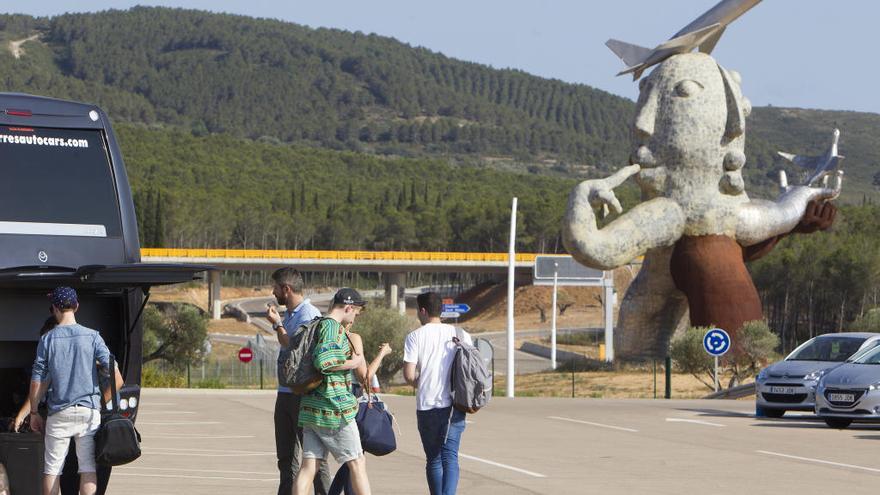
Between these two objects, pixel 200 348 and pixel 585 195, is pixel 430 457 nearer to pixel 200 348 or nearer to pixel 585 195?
pixel 585 195

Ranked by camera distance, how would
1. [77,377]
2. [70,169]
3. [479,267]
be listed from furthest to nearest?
[479,267] → [70,169] → [77,377]

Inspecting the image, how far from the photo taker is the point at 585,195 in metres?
42.6

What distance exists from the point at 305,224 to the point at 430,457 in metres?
129

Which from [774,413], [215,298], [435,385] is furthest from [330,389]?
[215,298]

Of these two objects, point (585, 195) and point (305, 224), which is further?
point (305, 224)

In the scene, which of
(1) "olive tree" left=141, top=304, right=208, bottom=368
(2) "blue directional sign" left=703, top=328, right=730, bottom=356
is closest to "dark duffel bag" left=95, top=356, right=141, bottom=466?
(2) "blue directional sign" left=703, top=328, right=730, bottom=356

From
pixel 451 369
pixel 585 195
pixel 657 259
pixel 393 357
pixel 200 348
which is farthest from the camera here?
pixel 200 348

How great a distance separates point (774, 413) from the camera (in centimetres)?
2555

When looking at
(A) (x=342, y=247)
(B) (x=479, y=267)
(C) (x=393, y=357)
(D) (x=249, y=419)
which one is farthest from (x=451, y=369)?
(A) (x=342, y=247)

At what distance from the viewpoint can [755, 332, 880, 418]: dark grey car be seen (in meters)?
24.5

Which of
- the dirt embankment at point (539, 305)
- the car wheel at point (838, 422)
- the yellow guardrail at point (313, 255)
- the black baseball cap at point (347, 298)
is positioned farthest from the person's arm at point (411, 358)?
the dirt embankment at point (539, 305)

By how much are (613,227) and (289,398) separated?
33.1 meters

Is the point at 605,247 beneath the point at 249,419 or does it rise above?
above

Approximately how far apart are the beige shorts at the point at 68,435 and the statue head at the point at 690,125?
34.3 metres
